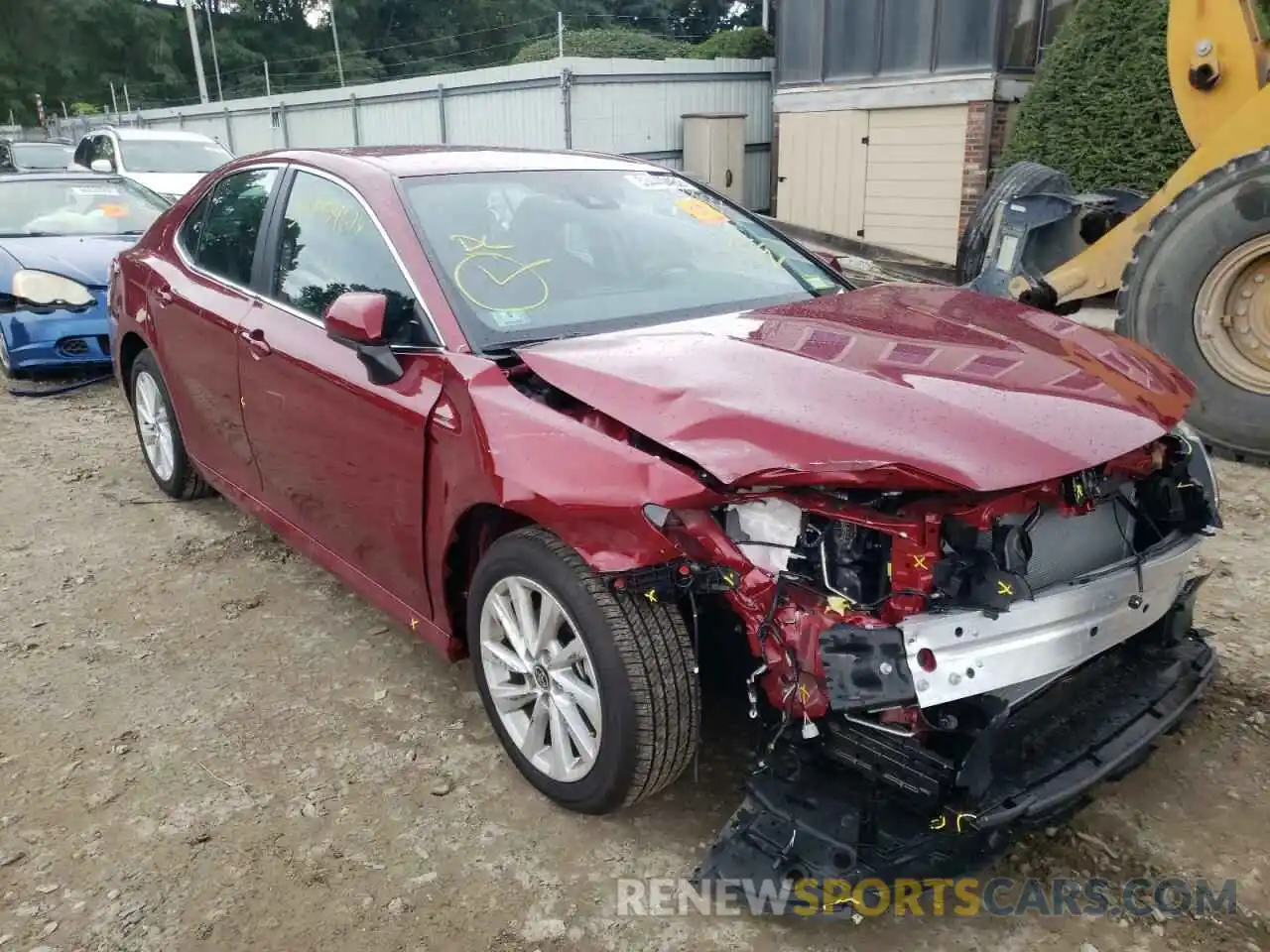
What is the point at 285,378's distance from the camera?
3.41m

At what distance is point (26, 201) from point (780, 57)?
1006 cm

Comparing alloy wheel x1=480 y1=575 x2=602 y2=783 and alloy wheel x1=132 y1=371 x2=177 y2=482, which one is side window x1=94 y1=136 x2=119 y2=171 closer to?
alloy wheel x1=132 y1=371 x2=177 y2=482

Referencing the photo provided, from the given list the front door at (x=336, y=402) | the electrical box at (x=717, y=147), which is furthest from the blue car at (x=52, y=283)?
the electrical box at (x=717, y=147)

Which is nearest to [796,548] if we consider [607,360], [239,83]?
[607,360]

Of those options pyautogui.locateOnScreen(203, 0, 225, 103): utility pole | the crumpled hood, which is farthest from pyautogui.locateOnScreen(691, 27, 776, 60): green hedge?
pyautogui.locateOnScreen(203, 0, 225, 103): utility pole

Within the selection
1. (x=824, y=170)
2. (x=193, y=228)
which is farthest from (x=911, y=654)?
(x=824, y=170)

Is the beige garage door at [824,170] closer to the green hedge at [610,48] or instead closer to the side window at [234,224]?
the green hedge at [610,48]

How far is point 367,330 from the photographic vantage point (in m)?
2.76

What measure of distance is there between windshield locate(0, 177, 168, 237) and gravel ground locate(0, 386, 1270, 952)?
15.8 feet

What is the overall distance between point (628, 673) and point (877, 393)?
0.86 metres

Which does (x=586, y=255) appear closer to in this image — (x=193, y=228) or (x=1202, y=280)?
(x=193, y=228)

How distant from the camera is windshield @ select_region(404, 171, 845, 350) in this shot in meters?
2.99

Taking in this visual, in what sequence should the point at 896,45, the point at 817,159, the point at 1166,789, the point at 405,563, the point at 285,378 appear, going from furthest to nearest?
the point at 817,159 < the point at 896,45 < the point at 285,378 < the point at 405,563 < the point at 1166,789

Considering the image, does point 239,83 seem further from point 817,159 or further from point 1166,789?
point 1166,789
